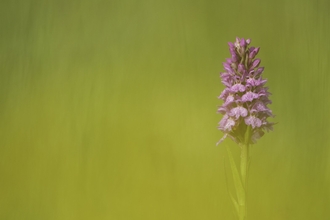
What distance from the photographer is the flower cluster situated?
1037mm

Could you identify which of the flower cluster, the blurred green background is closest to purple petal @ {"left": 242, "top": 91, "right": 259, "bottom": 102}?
the flower cluster

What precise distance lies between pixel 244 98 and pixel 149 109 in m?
0.40

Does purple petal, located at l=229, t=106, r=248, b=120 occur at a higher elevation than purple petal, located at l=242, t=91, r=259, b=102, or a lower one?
lower

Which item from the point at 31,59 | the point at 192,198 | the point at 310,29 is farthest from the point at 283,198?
the point at 31,59

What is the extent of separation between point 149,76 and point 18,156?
0.55 m

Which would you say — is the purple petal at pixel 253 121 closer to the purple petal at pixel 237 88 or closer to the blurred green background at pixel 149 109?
the purple petal at pixel 237 88

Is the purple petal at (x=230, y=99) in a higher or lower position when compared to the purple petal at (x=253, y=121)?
higher

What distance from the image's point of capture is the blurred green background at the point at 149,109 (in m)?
1.28

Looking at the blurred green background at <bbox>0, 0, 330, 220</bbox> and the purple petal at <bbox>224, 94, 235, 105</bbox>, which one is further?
the blurred green background at <bbox>0, 0, 330, 220</bbox>

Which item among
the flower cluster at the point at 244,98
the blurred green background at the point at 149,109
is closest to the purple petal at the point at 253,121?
Answer: the flower cluster at the point at 244,98

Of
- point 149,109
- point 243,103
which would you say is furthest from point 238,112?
point 149,109

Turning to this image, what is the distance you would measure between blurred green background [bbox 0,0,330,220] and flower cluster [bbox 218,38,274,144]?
241 mm

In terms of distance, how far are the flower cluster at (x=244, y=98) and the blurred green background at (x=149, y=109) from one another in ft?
0.79

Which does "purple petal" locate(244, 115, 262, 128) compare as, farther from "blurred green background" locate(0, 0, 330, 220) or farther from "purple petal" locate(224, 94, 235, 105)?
"blurred green background" locate(0, 0, 330, 220)
